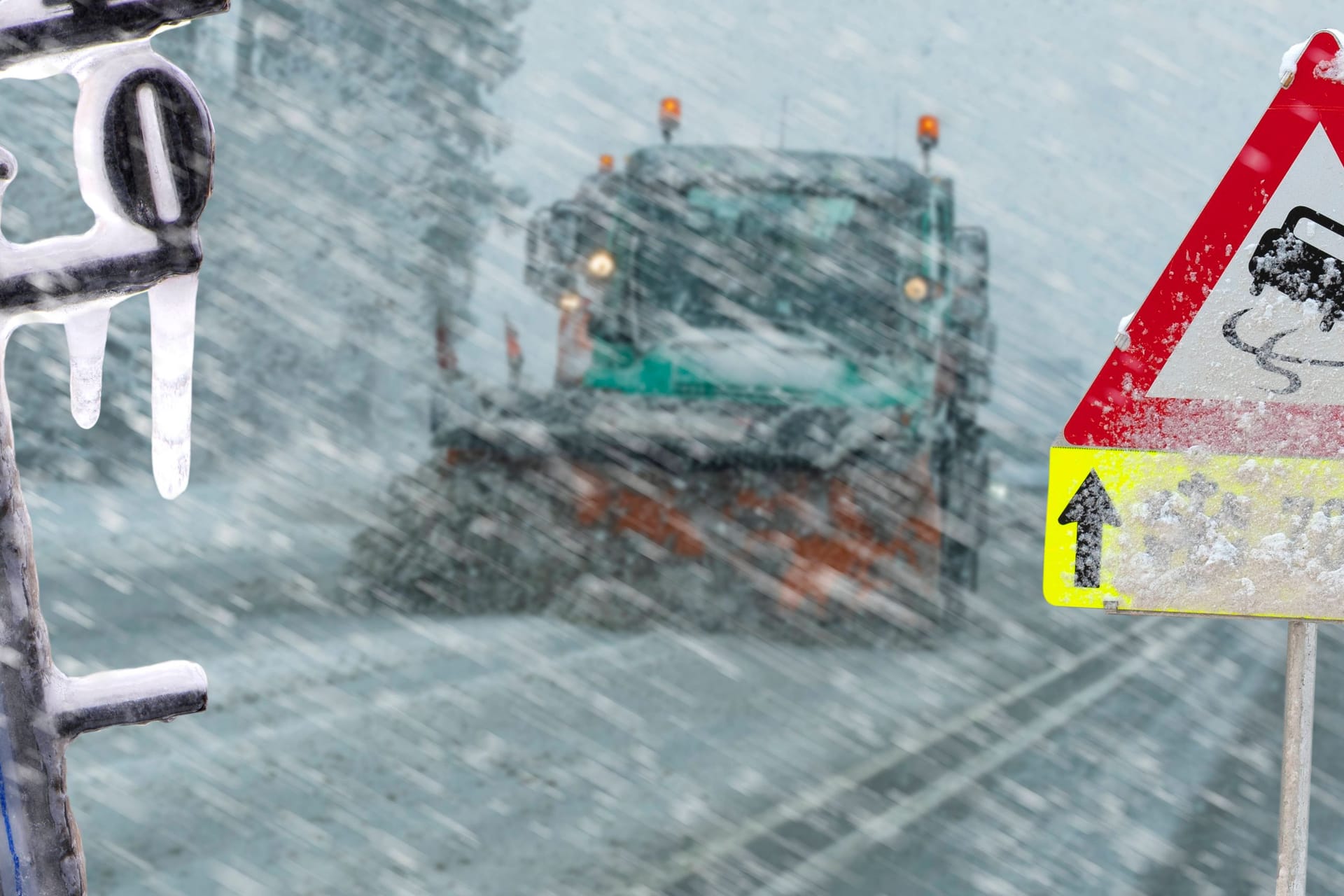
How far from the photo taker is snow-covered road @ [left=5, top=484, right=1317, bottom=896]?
11.2 ft

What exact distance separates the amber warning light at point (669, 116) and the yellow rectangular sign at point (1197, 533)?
23.5 ft

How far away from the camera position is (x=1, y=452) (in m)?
1.22

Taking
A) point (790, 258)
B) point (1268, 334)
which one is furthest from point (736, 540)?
point (1268, 334)

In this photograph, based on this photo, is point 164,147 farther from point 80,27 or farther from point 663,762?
point 663,762

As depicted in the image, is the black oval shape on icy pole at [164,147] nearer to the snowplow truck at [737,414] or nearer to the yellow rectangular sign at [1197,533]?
the yellow rectangular sign at [1197,533]

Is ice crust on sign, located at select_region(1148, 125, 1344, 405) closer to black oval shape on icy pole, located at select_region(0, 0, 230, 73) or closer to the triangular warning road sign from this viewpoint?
the triangular warning road sign

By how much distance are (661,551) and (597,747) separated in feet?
8.47

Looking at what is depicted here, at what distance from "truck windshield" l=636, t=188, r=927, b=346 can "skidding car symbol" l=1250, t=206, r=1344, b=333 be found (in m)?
6.13

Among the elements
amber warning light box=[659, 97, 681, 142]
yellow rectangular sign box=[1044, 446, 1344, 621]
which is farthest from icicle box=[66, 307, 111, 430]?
amber warning light box=[659, 97, 681, 142]

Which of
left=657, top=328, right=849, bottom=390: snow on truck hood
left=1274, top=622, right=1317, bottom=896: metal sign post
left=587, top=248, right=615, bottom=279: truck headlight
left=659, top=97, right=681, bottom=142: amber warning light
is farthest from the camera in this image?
left=659, top=97, right=681, bottom=142: amber warning light

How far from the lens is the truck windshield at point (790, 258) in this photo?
26.2ft

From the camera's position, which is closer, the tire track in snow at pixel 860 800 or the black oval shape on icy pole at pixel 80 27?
the black oval shape on icy pole at pixel 80 27

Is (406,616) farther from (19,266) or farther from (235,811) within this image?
(19,266)

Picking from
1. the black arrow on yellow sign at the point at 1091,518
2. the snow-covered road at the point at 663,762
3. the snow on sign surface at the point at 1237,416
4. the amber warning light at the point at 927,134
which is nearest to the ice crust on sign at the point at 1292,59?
the snow on sign surface at the point at 1237,416
